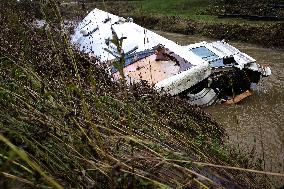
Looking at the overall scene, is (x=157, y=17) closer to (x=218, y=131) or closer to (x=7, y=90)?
(x=218, y=131)

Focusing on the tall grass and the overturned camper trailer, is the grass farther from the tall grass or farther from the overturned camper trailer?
the tall grass

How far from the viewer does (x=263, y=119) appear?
27.6ft

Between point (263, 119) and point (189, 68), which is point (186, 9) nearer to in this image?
point (189, 68)

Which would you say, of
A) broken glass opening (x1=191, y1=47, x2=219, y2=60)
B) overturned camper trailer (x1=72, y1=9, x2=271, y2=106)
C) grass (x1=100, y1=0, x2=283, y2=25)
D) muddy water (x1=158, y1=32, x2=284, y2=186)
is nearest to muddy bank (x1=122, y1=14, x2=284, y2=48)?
grass (x1=100, y1=0, x2=283, y2=25)

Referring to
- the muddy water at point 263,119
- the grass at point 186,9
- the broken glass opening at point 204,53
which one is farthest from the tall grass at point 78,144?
the grass at point 186,9

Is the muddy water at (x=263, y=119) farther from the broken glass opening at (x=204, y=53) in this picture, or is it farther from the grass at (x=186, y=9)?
the grass at (x=186, y=9)

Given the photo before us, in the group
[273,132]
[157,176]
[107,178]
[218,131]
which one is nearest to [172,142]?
[157,176]

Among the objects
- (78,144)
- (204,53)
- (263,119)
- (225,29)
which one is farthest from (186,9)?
(78,144)

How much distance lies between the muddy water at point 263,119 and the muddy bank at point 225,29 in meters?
1.70

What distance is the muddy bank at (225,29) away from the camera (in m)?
14.0

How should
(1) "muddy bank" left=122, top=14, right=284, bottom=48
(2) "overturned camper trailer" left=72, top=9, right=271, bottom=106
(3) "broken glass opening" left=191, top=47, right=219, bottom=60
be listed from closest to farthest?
(2) "overturned camper trailer" left=72, top=9, right=271, bottom=106 < (3) "broken glass opening" left=191, top=47, right=219, bottom=60 < (1) "muddy bank" left=122, top=14, right=284, bottom=48

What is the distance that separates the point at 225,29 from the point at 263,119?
7.70 meters

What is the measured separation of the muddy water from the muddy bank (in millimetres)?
1704

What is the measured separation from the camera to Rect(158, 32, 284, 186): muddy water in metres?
6.72
